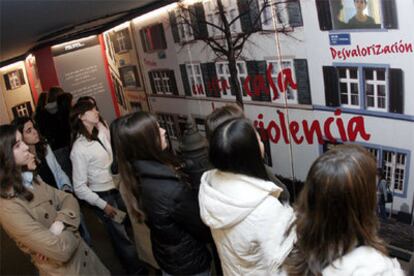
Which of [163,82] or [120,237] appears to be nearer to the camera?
[120,237]

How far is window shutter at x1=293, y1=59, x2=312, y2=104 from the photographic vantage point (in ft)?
9.39

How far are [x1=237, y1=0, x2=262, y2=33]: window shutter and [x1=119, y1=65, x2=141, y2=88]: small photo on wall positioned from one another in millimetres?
2019

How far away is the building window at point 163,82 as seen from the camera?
432 cm

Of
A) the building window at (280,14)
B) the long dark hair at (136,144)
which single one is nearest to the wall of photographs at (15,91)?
the building window at (280,14)

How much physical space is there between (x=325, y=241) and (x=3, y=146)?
1.84 meters

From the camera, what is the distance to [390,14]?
2283 mm

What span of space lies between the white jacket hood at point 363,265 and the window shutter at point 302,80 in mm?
1797

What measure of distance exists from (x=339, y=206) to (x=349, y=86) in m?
1.60

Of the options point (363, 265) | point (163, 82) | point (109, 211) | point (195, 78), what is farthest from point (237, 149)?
point (163, 82)

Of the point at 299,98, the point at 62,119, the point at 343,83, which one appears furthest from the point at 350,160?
the point at 62,119

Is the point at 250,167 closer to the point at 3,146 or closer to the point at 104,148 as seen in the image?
the point at 3,146

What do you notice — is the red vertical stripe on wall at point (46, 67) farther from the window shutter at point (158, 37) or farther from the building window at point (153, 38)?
the window shutter at point (158, 37)

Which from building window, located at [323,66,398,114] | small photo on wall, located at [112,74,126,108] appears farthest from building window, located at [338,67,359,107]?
small photo on wall, located at [112,74,126,108]

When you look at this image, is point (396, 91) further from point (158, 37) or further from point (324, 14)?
point (158, 37)
